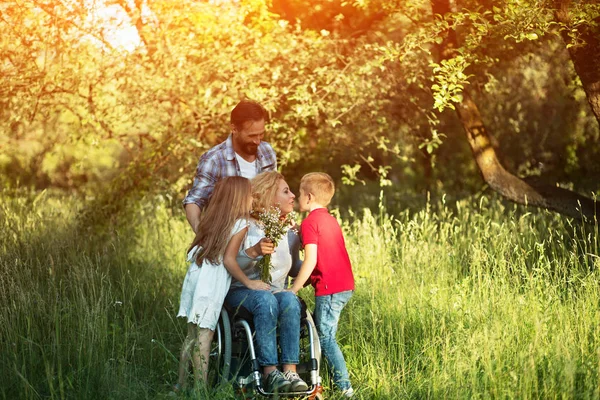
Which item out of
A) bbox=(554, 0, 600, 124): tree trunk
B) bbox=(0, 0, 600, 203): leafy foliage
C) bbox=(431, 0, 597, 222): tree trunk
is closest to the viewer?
bbox=(554, 0, 600, 124): tree trunk

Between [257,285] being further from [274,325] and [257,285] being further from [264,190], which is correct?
[264,190]

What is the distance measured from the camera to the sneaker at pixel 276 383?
435 centimetres

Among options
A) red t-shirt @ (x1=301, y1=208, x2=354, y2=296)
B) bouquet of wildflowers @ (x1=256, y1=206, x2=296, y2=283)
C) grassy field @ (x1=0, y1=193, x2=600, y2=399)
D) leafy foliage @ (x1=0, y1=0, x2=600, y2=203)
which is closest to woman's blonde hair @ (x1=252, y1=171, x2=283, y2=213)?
bouquet of wildflowers @ (x1=256, y1=206, x2=296, y2=283)

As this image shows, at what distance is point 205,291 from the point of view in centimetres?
474

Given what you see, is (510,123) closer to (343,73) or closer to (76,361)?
(343,73)

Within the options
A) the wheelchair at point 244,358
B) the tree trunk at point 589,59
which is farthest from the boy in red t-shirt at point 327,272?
the tree trunk at point 589,59

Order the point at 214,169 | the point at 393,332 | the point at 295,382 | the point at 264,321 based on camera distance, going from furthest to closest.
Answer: the point at 214,169 → the point at 393,332 → the point at 264,321 → the point at 295,382

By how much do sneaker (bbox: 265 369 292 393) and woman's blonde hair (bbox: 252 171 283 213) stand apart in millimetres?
1064

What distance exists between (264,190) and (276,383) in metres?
1.25

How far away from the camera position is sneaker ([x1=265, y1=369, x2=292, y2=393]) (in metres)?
4.35

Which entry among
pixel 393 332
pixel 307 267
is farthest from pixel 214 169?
pixel 393 332

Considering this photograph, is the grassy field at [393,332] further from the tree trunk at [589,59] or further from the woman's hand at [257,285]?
the tree trunk at [589,59]

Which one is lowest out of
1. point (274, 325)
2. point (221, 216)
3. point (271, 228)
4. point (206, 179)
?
point (274, 325)

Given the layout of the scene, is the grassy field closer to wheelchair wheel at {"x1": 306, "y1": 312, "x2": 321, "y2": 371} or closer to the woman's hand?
wheelchair wheel at {"x1": 306, "y1": 312, "x2": 321, "y2": 371}
